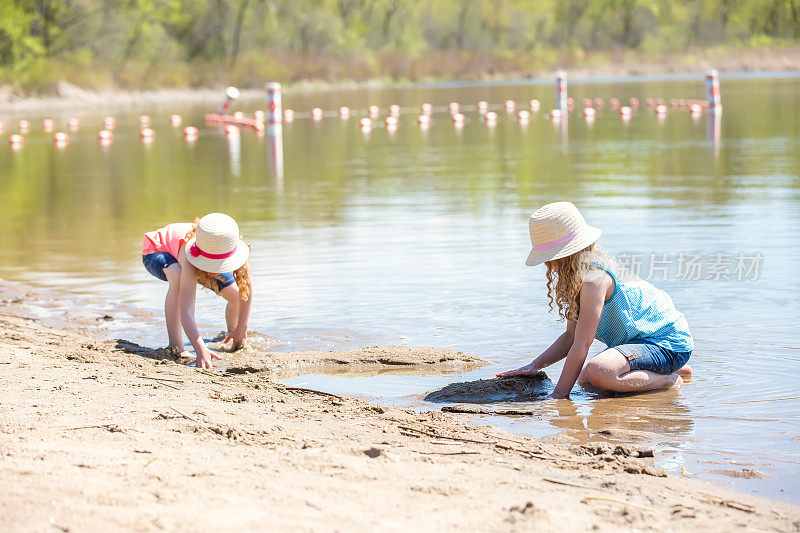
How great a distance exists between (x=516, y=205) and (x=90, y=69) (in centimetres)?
4282

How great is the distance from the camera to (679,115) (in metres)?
26.9

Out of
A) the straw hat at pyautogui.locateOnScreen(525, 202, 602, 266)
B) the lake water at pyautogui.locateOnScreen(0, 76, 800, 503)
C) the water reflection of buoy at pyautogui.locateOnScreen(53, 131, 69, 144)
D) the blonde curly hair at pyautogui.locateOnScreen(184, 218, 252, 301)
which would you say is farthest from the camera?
the water reflection of buoy at pyautogui.locateOnScreen(53, 131, 69, 144)

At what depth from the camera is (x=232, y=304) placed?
276 inches

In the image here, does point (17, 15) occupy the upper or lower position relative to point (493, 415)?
upper

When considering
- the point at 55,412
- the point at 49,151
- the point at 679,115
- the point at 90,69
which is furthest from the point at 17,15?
the point at 55,412

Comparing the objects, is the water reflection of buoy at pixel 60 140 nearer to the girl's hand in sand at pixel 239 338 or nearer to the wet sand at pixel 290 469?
the girl's hand in sand at pixel 239 338

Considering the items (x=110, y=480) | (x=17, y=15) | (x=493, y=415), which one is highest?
(x=17, y=15)

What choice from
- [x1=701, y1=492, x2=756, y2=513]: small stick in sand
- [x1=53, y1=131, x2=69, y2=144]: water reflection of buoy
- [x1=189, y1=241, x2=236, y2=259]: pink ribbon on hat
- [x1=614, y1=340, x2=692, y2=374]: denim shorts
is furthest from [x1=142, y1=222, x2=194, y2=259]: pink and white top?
[x1=53, y1=131, x2=69, y2=144]: water reflection of buoy

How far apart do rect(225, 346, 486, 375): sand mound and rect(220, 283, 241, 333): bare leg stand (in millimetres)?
507

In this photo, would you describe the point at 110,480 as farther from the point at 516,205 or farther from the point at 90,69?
the point at 90,69

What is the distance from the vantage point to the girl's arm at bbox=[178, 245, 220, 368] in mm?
6258

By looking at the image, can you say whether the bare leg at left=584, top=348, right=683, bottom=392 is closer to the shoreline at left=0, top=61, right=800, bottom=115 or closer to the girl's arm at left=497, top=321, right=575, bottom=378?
the girl's arm at left=497, top=321, right=575, bottom=378

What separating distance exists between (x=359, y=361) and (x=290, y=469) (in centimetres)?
251

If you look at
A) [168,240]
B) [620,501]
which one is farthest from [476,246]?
[620,501]
